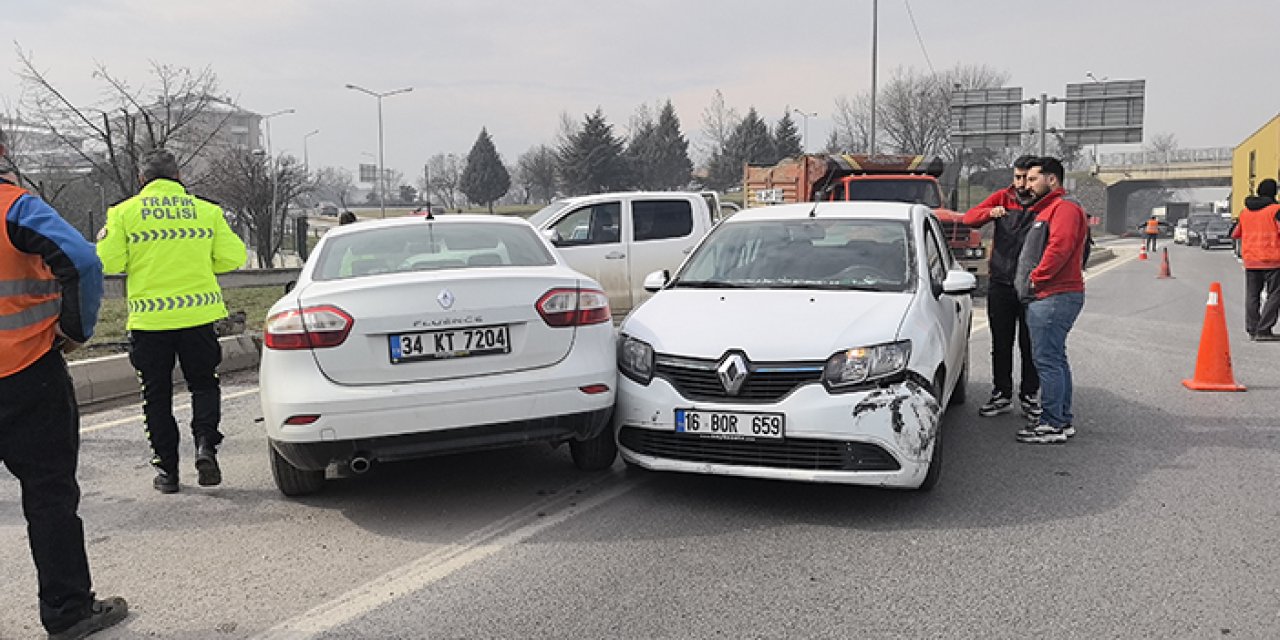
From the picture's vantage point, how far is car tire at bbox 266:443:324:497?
16.6 feet

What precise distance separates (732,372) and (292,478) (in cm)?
238

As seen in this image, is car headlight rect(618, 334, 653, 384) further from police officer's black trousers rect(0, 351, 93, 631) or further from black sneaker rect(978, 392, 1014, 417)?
black sneaker rect(978, 392, 1014, 417)

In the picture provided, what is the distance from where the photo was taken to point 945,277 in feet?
20.8

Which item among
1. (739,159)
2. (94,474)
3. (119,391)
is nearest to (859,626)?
(94,474)

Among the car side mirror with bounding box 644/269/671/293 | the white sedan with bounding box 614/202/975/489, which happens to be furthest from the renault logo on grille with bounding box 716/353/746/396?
the car side mirror with bounding box 644/269/671/293

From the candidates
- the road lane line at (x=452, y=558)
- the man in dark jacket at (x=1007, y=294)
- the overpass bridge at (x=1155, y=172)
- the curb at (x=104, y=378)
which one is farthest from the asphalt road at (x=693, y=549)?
the overpass bridge at (x=1155, y=172)

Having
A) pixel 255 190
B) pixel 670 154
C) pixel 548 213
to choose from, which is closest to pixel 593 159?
pixel 670 154

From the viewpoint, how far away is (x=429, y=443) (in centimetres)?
464

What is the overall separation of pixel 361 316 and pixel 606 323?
49.8 inches

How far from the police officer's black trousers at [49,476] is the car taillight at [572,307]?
6.99 ft

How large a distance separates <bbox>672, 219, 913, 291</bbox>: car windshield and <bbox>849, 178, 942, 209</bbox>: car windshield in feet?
36.1

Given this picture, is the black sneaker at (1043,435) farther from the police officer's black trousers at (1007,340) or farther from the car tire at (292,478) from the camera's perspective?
the car tire at (292,478)

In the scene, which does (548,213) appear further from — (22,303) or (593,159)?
(593,159)

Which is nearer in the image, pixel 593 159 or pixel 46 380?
pixel 46 380
